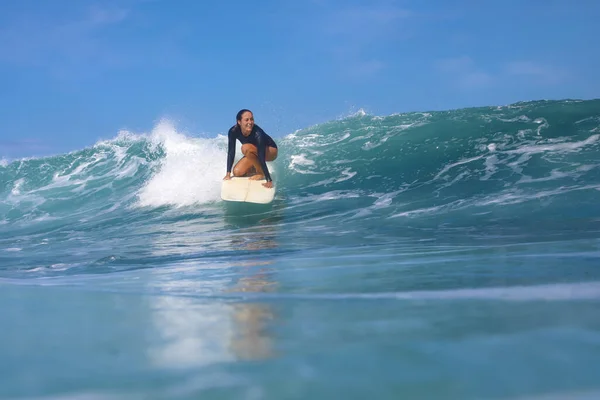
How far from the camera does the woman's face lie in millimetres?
8789

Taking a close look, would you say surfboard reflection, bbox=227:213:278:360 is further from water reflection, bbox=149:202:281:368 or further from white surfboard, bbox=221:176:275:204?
white surfboard, bbox=221:176:275:204

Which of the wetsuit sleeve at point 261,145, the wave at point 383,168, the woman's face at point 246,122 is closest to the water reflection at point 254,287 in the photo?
the wetsuit sleeve at point 261,145

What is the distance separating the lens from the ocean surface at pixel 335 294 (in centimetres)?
139

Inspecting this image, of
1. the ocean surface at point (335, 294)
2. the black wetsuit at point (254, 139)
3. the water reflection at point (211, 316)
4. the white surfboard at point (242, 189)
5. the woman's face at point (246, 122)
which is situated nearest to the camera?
the ocean surface at point (335, 294)

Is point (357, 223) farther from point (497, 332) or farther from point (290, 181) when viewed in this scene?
point (497, 332)

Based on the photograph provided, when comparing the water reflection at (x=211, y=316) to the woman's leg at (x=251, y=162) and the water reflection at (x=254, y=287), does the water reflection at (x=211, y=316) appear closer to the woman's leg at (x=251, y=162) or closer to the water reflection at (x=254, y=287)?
the water reflection at (x=254, y=287)

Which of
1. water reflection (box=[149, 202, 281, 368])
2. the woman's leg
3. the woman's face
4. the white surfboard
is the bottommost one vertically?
water reflection (box=[149, 202, 281, 368])

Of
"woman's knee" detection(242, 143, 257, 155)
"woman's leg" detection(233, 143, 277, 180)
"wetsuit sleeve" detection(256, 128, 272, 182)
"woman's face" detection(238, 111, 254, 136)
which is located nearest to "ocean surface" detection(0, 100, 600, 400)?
"woman's leg" detection(233, 143, 277, 180)

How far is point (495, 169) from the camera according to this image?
10836 millimetres

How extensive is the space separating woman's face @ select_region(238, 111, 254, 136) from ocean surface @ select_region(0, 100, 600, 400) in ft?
4.32

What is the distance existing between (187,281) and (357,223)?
4.66 meters

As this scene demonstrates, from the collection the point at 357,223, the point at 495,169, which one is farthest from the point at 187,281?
the point at 495,169

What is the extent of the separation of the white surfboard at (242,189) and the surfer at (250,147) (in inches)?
3.2

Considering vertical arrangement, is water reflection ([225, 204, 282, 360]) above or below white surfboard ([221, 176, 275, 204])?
below
